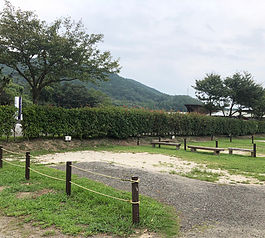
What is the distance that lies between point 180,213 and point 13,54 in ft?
57.7

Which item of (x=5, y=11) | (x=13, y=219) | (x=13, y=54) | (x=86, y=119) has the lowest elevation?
(x=13, y=219)

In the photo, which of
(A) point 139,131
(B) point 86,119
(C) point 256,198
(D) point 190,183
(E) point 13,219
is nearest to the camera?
(E) point 13,219

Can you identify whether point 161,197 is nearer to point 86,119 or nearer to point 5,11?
point 86,119

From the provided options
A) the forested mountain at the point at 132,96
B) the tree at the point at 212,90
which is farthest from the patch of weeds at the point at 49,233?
the forested mountain at the point at 132,96

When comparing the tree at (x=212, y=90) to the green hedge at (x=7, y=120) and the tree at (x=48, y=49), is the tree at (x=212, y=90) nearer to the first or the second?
the tree at (x=48, y=49)

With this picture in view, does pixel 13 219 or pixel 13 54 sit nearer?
pixel 13 219

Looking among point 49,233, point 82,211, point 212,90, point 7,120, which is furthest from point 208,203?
point 212,90

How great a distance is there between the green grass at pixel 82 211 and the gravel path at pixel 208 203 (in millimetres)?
342

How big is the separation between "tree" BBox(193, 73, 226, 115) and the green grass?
32.0 metres

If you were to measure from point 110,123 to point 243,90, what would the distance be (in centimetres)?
2493

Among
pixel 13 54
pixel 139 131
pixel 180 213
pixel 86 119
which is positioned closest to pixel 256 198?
pixel 180 213

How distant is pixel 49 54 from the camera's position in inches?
693

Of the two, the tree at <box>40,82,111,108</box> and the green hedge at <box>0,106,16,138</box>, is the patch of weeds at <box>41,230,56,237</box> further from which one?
the tree at <box>40,82,111,108</box>

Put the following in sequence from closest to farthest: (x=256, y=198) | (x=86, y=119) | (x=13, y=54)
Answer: (x=256, y=198) < (x=86, y=119) < (x=13, y=54)
